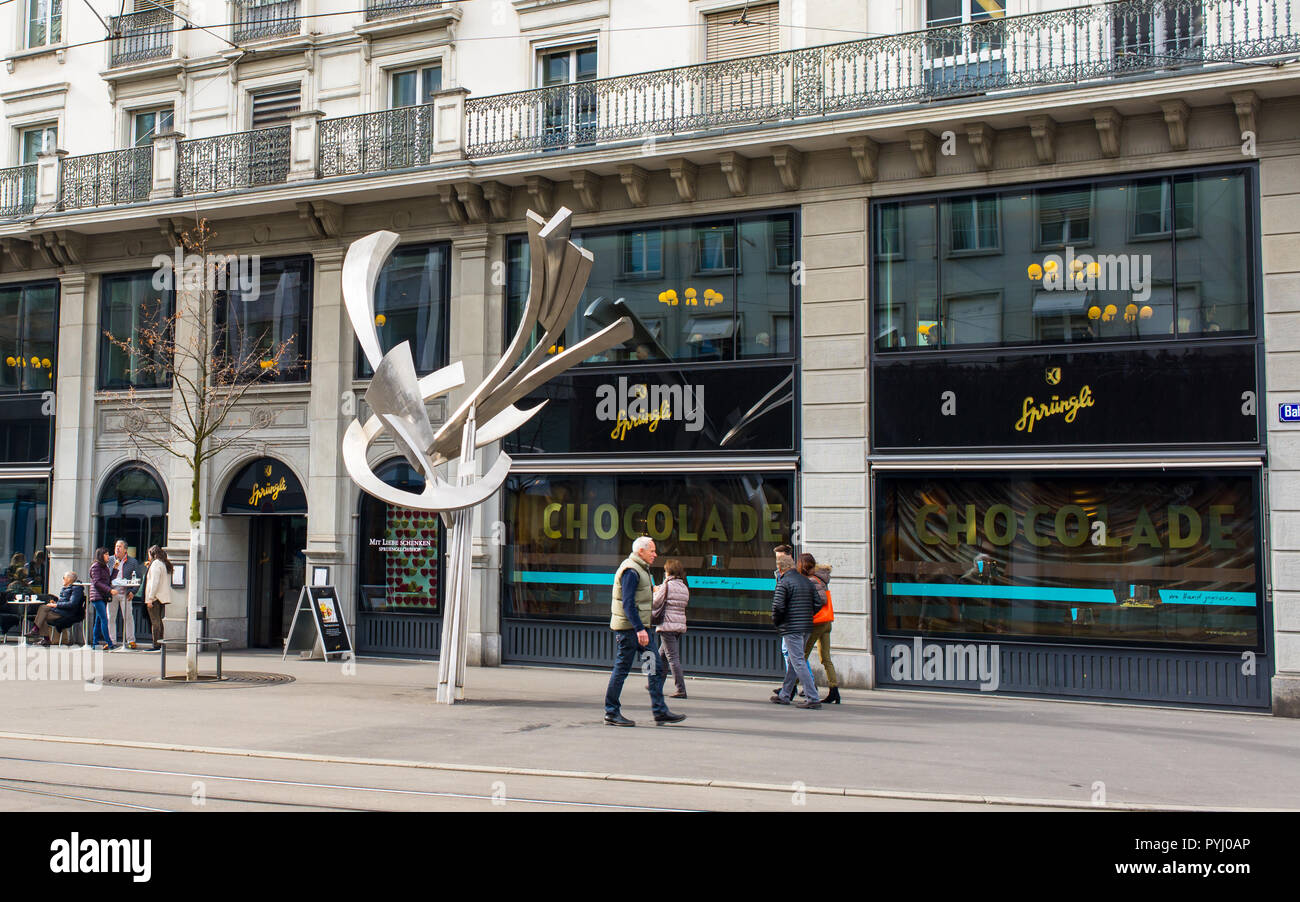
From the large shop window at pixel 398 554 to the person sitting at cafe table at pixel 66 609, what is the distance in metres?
4.91

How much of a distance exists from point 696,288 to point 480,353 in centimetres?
356

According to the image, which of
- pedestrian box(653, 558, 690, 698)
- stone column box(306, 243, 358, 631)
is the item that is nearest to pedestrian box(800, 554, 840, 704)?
pedestrian box(653, 558, 690, 698)

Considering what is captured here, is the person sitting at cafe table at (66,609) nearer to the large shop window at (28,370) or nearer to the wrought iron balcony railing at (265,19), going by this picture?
the large shop window at (28,370)

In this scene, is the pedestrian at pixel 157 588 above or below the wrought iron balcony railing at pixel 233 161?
below

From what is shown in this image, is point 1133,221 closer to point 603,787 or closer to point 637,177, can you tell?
point 637,177

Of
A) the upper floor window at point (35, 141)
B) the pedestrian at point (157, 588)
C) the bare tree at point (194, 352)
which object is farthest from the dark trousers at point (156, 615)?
the upper floor window at point (35, 141)

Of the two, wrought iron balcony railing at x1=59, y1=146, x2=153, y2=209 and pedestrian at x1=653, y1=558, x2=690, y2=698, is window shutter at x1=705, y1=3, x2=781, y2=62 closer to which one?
pedestrian at x1=653, y1=558, x2=690, y2=698

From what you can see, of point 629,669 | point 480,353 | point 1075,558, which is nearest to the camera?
point 629,669

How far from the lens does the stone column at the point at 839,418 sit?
642 inches

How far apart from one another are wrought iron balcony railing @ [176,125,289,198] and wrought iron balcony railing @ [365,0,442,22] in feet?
7.86

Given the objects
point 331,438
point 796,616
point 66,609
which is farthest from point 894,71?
point 66,609

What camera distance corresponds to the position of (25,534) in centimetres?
2242

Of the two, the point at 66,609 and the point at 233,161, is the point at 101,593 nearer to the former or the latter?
the point at 66,609
